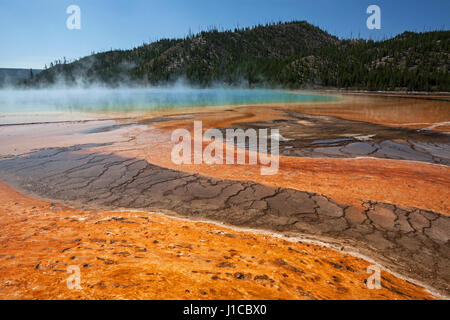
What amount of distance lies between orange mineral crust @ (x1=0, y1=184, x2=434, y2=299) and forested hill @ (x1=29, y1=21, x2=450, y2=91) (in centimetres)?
6699

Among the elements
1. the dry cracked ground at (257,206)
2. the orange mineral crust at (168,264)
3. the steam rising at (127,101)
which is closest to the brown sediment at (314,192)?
the dry cracked ground at (257,206)

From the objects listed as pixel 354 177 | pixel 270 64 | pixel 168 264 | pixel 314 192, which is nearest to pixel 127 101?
→ pixel 354 177

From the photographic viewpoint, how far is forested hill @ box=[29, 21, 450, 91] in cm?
6908

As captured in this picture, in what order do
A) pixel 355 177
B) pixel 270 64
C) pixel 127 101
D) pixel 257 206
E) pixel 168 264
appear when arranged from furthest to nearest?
1. pixel 270 64
2. pixel 127 101
3. pixel 355 177
4. pixel 257 206
5. pixel 168 264

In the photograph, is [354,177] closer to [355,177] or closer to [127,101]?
[355,177]

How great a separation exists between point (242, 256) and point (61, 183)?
17.3 ft

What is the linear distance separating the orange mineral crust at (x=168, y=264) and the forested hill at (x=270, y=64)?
67.0 meters

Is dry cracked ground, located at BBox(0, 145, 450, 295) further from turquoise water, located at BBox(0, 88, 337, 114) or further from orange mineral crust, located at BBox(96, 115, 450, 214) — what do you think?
turquoise water, located at BBox(0, 88, 337, 114)

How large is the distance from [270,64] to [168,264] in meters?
117

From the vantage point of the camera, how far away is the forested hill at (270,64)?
69081mm

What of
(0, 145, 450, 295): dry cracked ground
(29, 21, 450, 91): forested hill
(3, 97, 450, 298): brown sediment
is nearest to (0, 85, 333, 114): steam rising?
(3, 97, 450, 298): brown sediment

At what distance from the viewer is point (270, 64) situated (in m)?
109

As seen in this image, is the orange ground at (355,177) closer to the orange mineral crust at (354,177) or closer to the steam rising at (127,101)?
the orange mineral crust at (354,177)

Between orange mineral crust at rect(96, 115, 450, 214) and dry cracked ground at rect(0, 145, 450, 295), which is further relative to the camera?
orange mineral crust at rect(96, 115, 450, 214)
